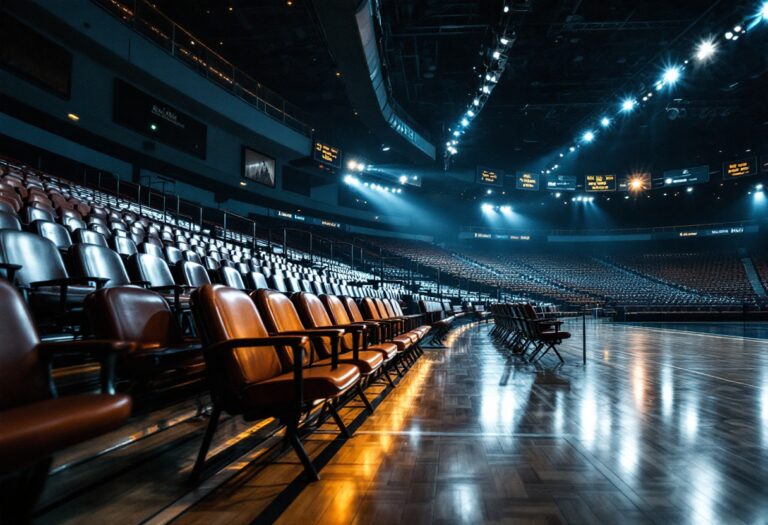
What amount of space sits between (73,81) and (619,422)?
426 inches

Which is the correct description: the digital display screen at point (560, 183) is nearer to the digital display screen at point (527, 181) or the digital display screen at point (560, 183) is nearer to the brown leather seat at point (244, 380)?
the digital display screen at point (527, 181)

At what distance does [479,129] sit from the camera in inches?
675

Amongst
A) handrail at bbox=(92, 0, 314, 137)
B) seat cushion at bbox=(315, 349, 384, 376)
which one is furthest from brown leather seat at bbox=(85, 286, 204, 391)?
handrail at bbox=(92, 0, 314, 137)

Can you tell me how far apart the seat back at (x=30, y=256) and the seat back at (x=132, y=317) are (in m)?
0.84

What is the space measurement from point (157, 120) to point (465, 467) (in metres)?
11.2

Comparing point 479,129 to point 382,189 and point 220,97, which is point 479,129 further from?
point 220,97

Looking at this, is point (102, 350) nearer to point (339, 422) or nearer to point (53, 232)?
point (339, 422)

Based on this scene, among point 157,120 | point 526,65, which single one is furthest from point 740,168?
point 157,120

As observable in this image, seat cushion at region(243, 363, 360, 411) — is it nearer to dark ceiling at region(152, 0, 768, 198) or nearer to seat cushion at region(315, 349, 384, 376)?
seat cushion at region(315, 349, 384, 376)

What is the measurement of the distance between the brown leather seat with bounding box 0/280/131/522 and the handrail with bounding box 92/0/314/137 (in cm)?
989

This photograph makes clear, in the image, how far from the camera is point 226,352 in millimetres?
1758

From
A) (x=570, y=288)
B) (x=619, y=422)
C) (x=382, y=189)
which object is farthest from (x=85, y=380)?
(x=570, y=288)

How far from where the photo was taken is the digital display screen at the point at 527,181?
20.5m

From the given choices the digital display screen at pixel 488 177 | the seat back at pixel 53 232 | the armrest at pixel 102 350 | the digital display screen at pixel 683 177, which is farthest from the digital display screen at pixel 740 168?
the armrest at pixel 102 350
